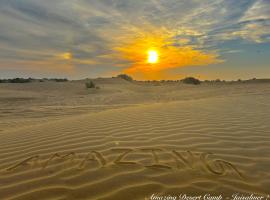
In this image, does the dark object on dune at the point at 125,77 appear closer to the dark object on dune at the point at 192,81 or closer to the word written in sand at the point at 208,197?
the dark object on dune at the point at 192,81

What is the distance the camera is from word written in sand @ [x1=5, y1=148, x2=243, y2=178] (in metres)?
3.30

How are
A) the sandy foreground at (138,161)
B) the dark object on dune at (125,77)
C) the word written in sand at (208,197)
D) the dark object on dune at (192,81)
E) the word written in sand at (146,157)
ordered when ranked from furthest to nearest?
the dark object on dune at (125,77)
the dark object on dune at (192,81)
the word written in sand at (146,157)
the sandy foreground at (138,161)
the word written in sand at (208,197)

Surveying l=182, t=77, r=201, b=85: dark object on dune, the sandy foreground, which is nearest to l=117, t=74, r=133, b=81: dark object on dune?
l=182, t=77, r=201, b=85: dark object on dune

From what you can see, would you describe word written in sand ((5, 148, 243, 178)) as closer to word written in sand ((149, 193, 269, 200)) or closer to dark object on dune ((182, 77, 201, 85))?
word written in sand ((149, 193, 269, 200))

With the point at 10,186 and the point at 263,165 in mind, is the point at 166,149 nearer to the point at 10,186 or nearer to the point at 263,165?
the point at 263,165

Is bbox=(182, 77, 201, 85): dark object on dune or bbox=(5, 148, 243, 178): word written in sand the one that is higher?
bbox=(182, 77, 201, 85): dark object on dune

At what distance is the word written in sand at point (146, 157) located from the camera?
10.8 ft

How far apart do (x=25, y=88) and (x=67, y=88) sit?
3.91 m

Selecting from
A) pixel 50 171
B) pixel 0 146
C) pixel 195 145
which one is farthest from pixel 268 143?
pixel 0 146

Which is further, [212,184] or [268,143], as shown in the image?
[268,143]

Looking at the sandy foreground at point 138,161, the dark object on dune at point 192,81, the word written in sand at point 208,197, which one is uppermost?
the dark object on dune at point 192,81

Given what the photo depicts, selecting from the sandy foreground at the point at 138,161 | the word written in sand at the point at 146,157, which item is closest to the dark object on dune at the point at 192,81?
the sandy foreground at the point at 138,161

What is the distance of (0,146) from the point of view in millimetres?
4859

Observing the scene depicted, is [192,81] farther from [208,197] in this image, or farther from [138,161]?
[208,197]
